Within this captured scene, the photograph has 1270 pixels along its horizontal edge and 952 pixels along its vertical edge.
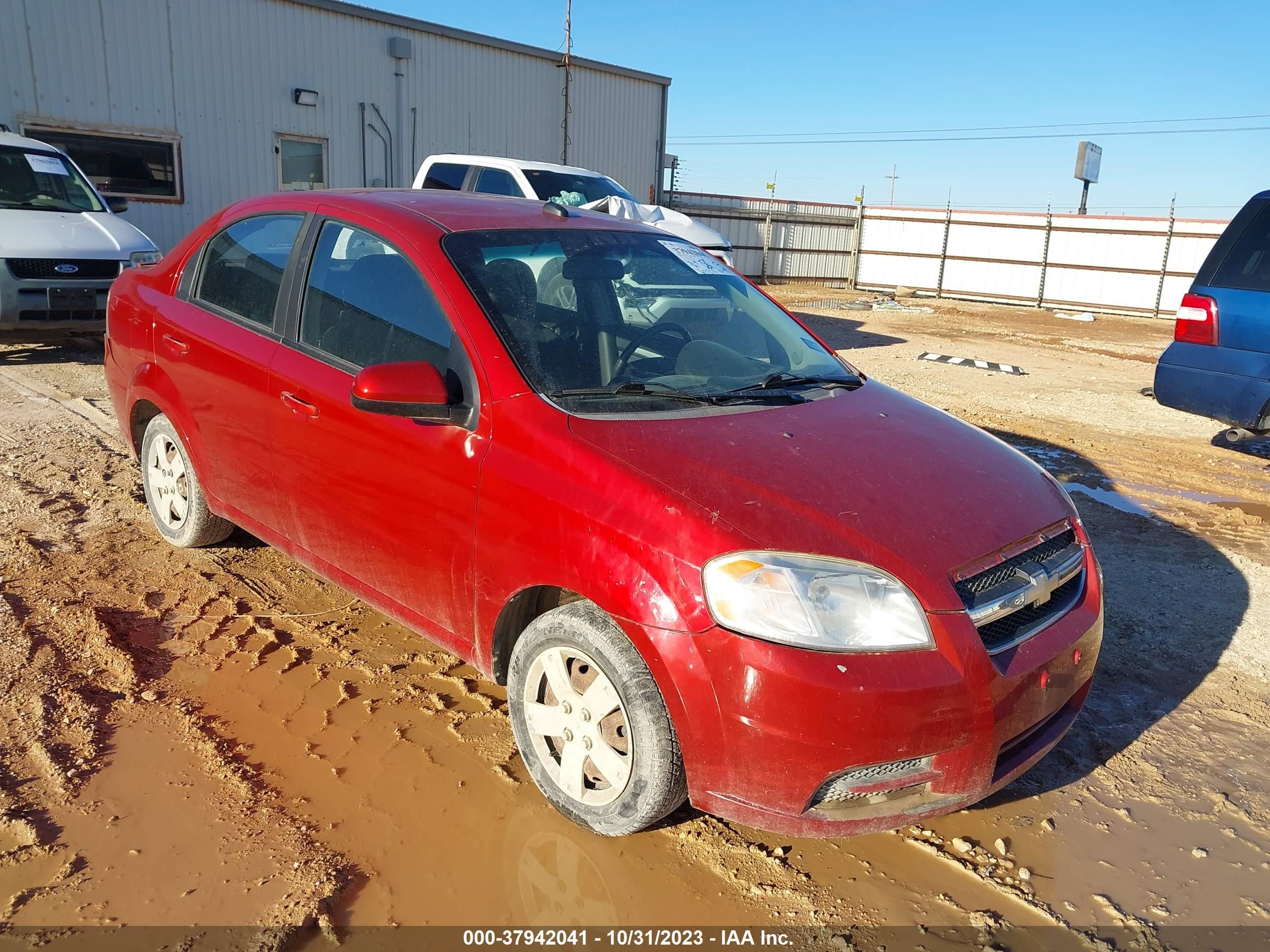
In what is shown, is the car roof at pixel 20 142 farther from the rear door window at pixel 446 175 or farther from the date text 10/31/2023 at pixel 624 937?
the date text 10/31/2023 at pixel 624 937

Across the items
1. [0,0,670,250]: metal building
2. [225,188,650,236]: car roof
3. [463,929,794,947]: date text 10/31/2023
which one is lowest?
[463,929,794,947]: date text 10/31/2023

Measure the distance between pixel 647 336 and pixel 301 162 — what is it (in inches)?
546

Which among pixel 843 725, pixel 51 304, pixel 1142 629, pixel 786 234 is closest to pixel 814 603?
pixel 843 725

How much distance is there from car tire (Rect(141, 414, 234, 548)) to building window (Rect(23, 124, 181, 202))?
9985mm

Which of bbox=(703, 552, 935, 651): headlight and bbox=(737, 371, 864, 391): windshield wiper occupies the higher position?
bbox=(737, 371, 864, 391): windshield wiper

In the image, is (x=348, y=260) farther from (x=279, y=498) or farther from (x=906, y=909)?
(x=906, y=909)

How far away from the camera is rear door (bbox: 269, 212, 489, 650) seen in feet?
9.39

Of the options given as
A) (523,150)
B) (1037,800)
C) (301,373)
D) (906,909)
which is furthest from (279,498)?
(523,150)

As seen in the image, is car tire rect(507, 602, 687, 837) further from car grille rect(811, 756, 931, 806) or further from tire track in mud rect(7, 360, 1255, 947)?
car grille rect(811, 756, 931, 806)

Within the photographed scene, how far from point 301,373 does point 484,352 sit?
0.89m

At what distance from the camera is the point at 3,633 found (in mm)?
3545

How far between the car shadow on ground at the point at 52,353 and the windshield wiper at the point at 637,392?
7.73 metres

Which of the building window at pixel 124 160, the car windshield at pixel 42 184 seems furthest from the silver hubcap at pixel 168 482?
the building window at pixel 124 160

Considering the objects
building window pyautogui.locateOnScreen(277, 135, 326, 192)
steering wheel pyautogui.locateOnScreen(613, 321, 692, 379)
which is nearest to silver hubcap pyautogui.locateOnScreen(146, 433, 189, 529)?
steering wheel pyautogui.locateOnScreen(613, 321, 692, 379)
